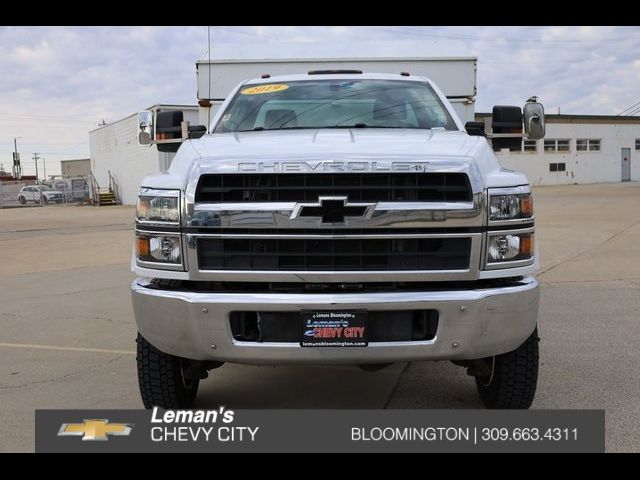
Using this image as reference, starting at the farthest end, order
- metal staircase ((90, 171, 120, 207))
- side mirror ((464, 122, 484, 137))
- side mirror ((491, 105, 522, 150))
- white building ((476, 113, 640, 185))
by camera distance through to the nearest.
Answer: white building ((476, 113, 640, 185))
metal staircase ((90, 171, 120, 207))
side mirror ((491, 105, 522, 150))
side mirror ((464, 122, 484, 137))

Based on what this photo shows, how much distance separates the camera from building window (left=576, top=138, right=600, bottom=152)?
47.7m

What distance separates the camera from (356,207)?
313 cm

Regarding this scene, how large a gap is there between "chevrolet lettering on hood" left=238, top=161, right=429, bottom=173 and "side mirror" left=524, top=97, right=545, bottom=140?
2.18 metres

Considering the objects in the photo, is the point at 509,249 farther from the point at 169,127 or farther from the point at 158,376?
the point at 169,127

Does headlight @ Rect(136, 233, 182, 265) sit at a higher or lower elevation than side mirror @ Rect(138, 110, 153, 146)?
lower

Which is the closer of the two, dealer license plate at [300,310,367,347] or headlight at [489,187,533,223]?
dealer license plate at [300,310,367,347]

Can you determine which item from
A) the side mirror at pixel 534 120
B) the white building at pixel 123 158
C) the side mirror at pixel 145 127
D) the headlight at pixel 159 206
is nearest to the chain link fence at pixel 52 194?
the white building at pixel 123 158

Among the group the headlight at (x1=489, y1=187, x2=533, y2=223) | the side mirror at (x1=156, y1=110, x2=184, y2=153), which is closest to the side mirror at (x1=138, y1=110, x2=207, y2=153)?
the side mirror at (x1=156, y1=110, x2=184, y2=153)

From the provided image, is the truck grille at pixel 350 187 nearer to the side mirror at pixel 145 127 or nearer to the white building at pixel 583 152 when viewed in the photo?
the side mirror at pixel 145 127

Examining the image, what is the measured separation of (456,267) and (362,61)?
469cm

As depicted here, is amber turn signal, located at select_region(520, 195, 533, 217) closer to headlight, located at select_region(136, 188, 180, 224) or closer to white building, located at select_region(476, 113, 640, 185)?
headlight, located at select_region(136, 188, 180, 224)

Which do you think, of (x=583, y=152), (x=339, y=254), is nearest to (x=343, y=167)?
(x=339, y=254)
